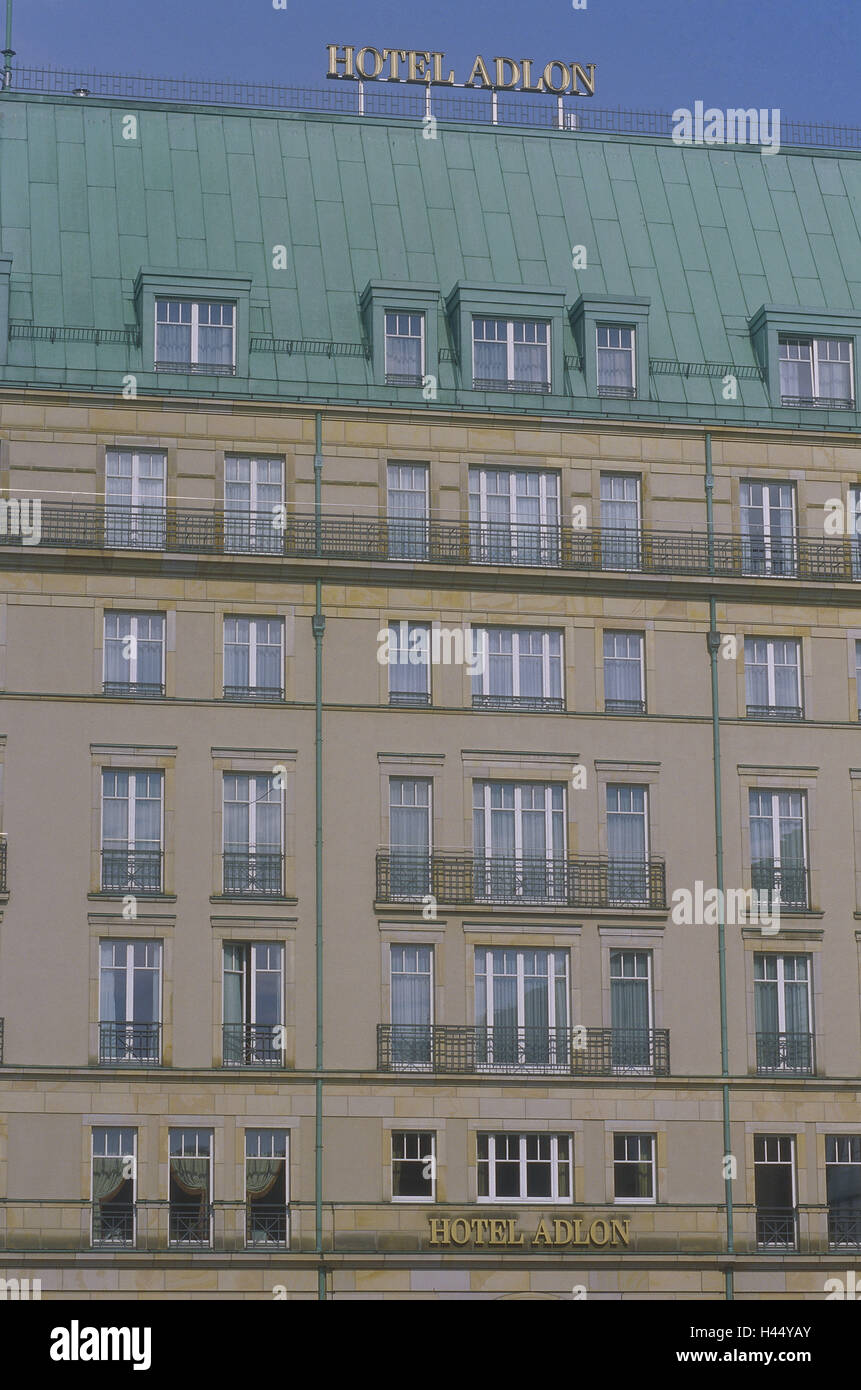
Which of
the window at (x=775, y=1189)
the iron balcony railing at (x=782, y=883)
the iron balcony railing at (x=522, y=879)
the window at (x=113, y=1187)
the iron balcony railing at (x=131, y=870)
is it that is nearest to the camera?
the window at (x=113, y=1187)

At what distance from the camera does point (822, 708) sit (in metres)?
66.6

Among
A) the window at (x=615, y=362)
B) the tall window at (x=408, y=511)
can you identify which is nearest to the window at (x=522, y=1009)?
the tall window at (x=408, y=511)

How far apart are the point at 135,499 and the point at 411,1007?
48.6 feet

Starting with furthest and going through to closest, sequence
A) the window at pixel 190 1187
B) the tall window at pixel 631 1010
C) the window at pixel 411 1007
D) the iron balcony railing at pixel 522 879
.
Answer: the iron balcony railing at pixel 522 879, the tall window at pixel 631 1010, the window at pixel 411 1007, the window at pixel 190 1187

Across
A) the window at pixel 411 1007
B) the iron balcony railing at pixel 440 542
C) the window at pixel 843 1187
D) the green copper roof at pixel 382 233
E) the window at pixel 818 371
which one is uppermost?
the green copper roof at pixel 382 233

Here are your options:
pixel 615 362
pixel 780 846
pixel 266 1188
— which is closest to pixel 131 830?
pixel 266 1188

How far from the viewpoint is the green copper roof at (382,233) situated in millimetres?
67312

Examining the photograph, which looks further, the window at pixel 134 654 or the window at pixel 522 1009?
the window at pixel 134 654

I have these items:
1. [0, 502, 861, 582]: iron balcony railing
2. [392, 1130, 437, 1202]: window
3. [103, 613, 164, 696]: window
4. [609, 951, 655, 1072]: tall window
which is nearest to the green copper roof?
[0, 502, 861, 582]: iron balcony railing

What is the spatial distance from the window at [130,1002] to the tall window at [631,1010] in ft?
37.5

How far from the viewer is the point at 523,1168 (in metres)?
62.1

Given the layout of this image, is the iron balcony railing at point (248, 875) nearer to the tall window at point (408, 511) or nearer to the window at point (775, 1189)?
the tall window at point (408, 511)
